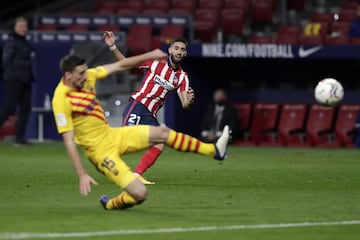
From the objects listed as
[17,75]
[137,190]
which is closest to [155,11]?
[17,75]

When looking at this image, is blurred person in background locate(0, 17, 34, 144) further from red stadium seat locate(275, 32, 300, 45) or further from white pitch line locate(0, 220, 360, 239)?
white pitch line locate(0, 220, 360, 239)

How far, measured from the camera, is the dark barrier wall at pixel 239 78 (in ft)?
81.4

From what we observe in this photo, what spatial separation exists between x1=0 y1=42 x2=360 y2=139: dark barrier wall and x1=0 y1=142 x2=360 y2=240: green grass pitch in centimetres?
583

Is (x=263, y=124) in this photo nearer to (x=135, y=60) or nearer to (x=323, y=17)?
(x=323, y=17)

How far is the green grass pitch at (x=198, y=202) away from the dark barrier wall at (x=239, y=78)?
230 inches

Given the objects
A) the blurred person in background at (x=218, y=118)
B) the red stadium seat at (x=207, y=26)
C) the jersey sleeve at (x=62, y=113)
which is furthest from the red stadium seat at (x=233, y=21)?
the jersey sleeve at (x=62, y=113)

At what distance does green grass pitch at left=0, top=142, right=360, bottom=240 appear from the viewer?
9375 mm

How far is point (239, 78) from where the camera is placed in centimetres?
2597

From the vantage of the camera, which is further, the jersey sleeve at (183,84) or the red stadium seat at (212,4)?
the red stadium seat at (212,4)

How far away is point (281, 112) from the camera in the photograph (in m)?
24.8

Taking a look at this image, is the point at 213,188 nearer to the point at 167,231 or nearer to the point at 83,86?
the point at 83,86

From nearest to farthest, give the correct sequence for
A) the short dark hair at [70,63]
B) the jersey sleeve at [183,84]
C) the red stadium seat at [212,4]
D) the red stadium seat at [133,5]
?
the short dark hair at [70,63]
the jersey sleeve at [183,84]
the red stadium seat at [212,4]
the red stadium seat at [133,5]

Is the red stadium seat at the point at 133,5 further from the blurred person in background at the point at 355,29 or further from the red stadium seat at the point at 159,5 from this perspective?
the blurred person in background at the point at 355,29

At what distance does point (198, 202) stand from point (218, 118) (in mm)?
12219
